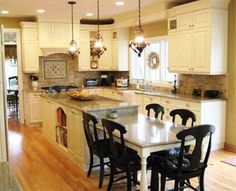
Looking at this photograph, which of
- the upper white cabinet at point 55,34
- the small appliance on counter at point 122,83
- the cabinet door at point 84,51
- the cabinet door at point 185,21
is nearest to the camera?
the cabinet door at point 185,21

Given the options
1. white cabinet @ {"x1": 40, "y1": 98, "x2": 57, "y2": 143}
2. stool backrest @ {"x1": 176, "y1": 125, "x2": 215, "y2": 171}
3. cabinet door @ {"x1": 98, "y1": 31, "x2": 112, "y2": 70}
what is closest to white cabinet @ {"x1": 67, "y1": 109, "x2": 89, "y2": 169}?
white cabinet @ {"x1": 40, "y1": 98, "x2": 57, "y2": 143}

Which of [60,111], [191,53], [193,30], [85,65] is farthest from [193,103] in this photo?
[85,65]

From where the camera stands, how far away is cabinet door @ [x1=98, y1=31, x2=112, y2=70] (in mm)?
8797

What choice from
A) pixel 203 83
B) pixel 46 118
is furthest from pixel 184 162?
pixel 46 118

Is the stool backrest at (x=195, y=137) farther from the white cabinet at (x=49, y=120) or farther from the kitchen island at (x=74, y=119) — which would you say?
the white cabinet at (x=49, y=120)

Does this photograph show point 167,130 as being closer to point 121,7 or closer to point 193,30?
point 193,30

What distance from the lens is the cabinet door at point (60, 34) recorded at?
320 inches

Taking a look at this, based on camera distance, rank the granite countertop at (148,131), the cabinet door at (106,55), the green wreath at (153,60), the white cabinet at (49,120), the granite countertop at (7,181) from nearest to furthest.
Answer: the granite countertop at (7,181), the granite countertop at (148,131), the white cabinet at (49,120), the green wreath at (153,60), the cabinet door at (106,55)

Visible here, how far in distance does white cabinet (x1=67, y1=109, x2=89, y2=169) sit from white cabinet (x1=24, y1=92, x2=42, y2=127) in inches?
120

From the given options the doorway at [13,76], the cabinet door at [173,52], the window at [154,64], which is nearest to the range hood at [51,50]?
the doorway at [13,76]

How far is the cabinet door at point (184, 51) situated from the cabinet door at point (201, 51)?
11cm

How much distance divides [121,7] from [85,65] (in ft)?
7.61

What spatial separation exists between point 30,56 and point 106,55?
7.03ft

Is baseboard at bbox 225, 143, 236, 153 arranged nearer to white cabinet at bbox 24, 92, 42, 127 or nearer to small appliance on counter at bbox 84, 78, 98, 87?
small appliance on counter at bbox 84, 78, 98, 87
